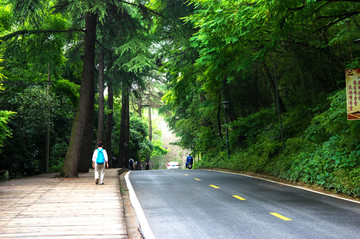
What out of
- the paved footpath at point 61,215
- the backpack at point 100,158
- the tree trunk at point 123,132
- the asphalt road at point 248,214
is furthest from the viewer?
the tree trunk at point 123,132

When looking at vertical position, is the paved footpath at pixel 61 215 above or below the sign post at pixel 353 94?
below

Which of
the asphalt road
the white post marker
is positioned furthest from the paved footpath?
the asphalt road

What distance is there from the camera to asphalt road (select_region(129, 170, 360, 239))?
645 cm

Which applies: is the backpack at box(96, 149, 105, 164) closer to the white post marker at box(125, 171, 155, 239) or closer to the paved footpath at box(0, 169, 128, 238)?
the paved footpath at box(0, 169, 128, 238)

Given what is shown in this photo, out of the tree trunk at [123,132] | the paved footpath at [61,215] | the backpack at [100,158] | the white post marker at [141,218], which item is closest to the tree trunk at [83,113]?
the backpack at [100,158]

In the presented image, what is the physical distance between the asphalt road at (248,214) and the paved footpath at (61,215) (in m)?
0.81

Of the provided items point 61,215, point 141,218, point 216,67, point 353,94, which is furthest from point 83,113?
point 353,94

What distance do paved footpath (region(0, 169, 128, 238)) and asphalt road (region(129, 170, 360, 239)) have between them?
0.81 m

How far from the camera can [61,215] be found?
299 inches

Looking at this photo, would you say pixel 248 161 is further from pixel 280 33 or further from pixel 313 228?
pixel 313 228

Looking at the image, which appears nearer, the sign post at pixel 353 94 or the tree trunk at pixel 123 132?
the sign post at pixel 353 94

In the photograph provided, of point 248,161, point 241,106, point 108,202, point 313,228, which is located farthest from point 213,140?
point 313,228

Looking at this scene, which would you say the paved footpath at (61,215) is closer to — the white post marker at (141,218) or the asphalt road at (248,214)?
the white post marker at (141,218)

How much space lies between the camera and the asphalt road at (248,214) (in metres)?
6.45
